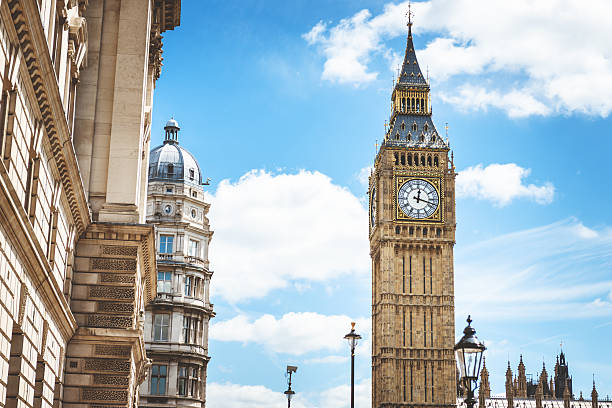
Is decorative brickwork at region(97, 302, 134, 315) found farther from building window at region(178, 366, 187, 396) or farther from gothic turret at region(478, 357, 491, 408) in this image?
gothic turret at region(478, 357, 491, 408)

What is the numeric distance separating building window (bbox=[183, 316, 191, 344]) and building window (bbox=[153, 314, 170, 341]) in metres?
1.01

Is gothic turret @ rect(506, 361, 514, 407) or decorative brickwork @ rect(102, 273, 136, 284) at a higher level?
gothic turret @ rect(506, 361, 514, 407)

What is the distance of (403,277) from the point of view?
10288 centimetres

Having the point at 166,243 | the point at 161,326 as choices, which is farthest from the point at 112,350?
the point at 166,243

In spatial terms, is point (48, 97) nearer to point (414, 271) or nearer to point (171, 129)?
point (171, 129)

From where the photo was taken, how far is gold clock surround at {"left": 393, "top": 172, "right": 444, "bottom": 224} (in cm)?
10300

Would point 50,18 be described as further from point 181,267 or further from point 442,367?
point 442,367

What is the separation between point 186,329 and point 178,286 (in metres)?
2.46

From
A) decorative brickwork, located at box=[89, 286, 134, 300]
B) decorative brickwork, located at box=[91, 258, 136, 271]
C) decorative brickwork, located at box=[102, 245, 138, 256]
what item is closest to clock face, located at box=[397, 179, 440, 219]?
decorative brickwork, located at box=[102, 245, 138, 256]

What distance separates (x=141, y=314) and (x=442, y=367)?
73.5 metres

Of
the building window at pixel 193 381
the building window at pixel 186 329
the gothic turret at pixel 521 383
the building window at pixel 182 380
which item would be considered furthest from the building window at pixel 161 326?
the gothic turret at pixel 521 383

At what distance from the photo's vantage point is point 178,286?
53875 mm

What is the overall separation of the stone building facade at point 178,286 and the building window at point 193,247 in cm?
2

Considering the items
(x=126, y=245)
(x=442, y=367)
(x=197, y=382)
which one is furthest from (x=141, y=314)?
(x=442, y=367)
